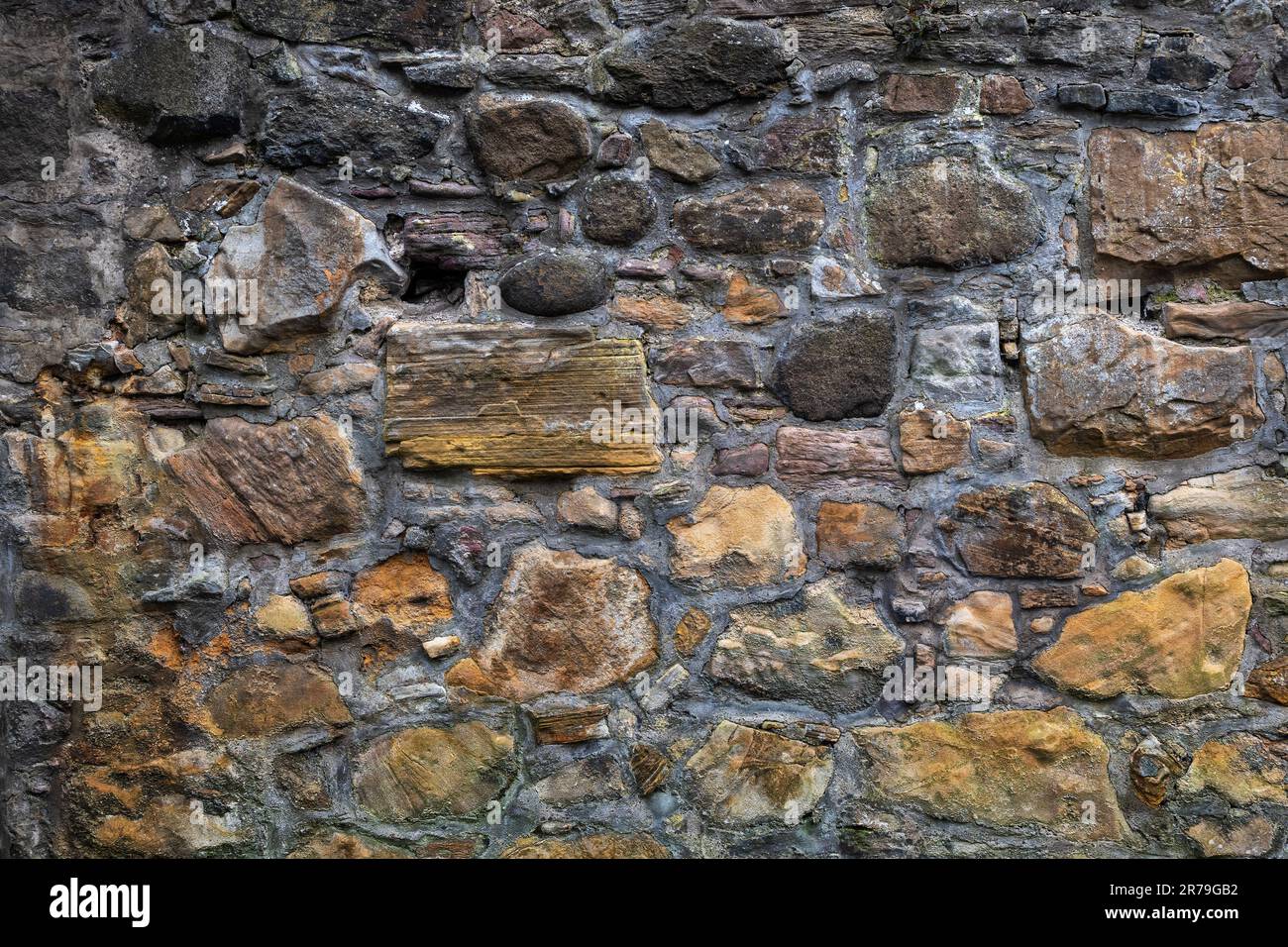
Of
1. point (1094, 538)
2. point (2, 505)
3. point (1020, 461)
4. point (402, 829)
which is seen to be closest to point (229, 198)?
point (2, 505)

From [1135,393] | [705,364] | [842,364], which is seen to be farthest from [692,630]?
[1135,393]

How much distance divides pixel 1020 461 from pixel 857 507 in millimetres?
462

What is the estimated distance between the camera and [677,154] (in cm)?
265

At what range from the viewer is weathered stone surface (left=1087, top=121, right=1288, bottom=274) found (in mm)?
2600

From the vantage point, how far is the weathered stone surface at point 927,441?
2594 mm

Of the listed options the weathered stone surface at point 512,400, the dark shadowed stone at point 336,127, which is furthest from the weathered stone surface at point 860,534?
the dark shadowed stone at point 336,127

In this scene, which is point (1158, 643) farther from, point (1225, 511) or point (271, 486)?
point (271, 486)

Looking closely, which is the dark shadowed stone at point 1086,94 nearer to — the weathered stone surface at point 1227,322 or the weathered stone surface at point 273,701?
the weathered stone surface at point 1227,322

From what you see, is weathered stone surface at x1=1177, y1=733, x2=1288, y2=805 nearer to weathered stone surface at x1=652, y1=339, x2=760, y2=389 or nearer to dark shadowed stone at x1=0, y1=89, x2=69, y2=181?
weathered stone surface at x1=652, y1=339, x2=760, y2=389

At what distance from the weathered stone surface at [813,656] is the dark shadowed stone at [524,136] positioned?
4.52 feet

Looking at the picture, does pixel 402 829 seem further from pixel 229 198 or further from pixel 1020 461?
pixel 1020 461

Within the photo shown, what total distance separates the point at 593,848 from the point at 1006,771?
1126mm

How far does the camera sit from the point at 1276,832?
101 inches

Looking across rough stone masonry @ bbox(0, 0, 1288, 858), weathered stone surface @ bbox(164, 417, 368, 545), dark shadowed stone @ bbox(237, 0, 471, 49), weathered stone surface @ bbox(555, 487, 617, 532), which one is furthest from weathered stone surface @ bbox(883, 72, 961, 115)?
weathered stone surface @ bbox(164, 417, 368, 545)
